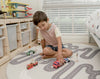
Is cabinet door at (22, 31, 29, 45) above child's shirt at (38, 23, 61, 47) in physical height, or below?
below

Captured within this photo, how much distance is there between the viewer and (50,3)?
230cm

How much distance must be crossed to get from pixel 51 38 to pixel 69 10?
3.79 ft

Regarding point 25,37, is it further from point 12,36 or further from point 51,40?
point 51,40

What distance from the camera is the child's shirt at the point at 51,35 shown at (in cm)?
128

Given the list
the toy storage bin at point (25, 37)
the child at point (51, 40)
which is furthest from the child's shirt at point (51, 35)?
the toy storage bin at point (25, 37)

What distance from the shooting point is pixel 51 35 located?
1.32m

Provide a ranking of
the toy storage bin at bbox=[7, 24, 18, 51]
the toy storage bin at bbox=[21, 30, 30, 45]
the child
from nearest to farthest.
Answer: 1. the child
2. the toy storage bin at bbox=[7, 24, 18, 51]
3. the toy storage bin at bbox=[21, 30, 30, 45]

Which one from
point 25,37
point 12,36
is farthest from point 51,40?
point 25,37

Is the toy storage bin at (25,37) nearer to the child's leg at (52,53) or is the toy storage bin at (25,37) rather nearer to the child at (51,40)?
the child at (51,40)

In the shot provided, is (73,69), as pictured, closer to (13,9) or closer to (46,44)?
(46,44)

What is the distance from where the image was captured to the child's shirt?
1275 millimetres

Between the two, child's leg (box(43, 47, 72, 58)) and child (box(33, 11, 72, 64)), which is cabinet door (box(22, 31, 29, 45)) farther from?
child's leg (box(43, 47, 72, 58))

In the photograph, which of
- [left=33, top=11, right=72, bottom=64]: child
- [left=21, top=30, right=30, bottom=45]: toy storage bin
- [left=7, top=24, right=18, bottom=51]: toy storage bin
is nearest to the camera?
[left=33, top=11, right=72, bottom=64]: child

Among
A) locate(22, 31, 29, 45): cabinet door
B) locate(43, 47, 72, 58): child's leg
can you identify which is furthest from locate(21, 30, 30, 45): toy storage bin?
locate(43, 47, 72, 58): child's leg
